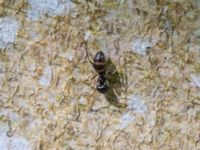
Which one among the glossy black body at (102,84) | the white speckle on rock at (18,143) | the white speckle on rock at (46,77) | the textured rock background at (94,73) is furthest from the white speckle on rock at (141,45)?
the white speckle on rock at (18,143)

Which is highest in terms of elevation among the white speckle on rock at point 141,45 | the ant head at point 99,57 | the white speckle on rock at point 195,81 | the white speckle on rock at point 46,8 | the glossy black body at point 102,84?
the white speckle on rock at point 46,8

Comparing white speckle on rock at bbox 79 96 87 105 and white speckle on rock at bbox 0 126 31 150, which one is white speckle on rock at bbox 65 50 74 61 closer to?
white speckle on rock at bbox 79 96 87 105

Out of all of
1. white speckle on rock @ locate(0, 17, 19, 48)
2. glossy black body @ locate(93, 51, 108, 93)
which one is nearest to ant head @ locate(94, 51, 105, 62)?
glossy black body @ locate(93, 51, 108, 93)

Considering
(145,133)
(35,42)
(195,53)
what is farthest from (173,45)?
(35,42)

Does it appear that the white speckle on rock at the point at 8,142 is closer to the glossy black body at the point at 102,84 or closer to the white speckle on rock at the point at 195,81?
the glossy black body at the point at 102,84

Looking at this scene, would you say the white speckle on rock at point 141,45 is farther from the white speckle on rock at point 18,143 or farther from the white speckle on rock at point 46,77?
the white speckle on rock at point 18,143

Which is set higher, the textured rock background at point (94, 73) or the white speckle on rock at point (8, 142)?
the textured rock background at point (94, 73)

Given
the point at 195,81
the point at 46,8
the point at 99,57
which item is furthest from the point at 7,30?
the point at 195,81

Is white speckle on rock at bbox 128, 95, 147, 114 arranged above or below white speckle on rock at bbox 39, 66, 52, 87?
below
